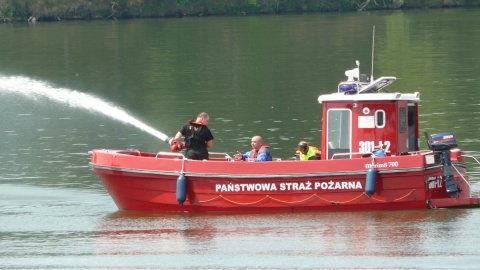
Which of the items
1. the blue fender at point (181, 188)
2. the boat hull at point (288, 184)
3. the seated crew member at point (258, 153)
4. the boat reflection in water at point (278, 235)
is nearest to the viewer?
the boat reflection in water at point (278, 235)

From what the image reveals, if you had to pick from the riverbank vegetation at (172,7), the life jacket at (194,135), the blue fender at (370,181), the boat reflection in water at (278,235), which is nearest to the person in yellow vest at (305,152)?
the boat reflection in water at (278,235)

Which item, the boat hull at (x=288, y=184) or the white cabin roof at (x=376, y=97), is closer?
the boat hull at (x=288, y=184)

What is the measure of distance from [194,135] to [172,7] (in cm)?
8660

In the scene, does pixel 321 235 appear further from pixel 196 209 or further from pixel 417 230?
pixel 196 209

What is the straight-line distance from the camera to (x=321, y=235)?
16812 millimetres

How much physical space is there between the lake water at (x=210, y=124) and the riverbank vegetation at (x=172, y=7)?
2541 centimetres

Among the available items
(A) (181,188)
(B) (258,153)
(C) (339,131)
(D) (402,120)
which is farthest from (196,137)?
(D) (402,120)

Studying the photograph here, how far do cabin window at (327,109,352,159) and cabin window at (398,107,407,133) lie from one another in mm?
764

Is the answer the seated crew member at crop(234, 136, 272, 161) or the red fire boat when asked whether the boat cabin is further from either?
the seated crew member at crop(234, 136, 272, 161)

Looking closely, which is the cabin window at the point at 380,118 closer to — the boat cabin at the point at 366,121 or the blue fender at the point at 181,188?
the boat cabin at the point at 366,121

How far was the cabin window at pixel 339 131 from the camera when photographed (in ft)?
61.6

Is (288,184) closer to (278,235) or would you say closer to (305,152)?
(305,152)

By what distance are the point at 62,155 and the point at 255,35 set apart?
46.5 metres

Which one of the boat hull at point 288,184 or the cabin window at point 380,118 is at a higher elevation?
the cabin window at point 380,118
